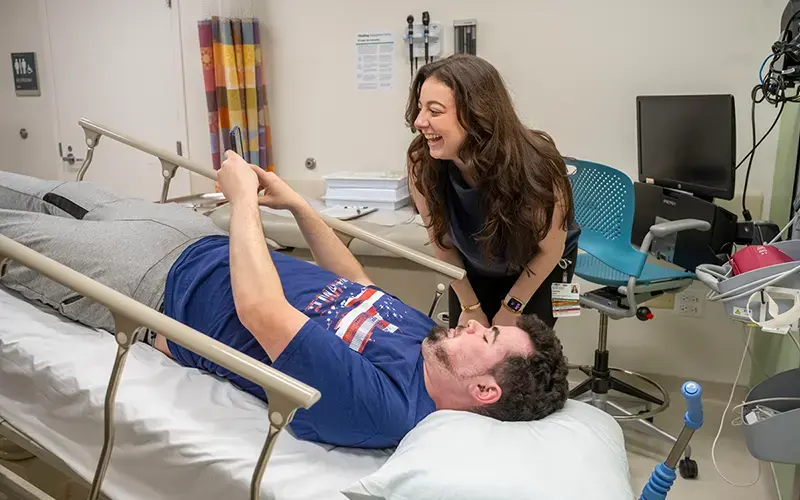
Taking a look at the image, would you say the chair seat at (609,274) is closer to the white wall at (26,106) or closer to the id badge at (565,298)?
the id badge at (565,298)

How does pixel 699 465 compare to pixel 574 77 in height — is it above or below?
below

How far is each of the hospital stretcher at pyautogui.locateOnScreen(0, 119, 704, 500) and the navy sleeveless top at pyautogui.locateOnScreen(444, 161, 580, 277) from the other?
2.21ft

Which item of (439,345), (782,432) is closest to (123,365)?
(439,345)

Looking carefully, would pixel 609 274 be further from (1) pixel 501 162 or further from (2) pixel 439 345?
(2) pixel 439 345

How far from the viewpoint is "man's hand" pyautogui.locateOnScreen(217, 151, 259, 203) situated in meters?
1.48

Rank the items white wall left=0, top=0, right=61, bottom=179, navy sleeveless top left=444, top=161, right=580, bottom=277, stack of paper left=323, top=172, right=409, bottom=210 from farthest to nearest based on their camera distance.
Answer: white wall left=0, top=0, right=61, bottom=179 < stack of paper left=323, top=172, right=409, bottom=210 < navy sleeveless top left=444, top=161, right=580, bottom=277

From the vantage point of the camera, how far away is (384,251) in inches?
105

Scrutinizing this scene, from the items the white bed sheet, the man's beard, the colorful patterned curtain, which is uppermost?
the colorful patterned curtain

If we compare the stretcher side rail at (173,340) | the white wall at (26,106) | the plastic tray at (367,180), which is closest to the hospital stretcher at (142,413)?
the stretcher side rail at (173,340)

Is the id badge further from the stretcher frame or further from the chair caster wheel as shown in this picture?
the stretcher frame

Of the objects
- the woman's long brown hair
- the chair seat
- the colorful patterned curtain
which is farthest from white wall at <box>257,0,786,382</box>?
the woman's long brown hair

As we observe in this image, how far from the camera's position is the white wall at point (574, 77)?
8.55ft

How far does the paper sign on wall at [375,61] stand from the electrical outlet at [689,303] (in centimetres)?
162

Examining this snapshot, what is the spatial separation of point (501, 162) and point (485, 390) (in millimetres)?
559
